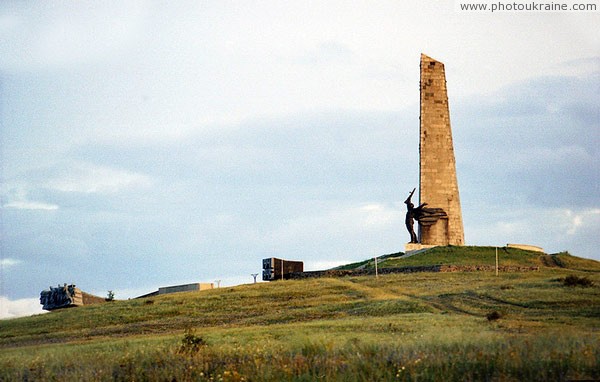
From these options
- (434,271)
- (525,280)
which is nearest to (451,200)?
(434,271)

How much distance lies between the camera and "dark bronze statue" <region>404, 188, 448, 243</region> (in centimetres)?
6662

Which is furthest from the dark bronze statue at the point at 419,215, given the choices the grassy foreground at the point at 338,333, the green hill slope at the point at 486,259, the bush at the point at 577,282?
the bush at the point at 577,282

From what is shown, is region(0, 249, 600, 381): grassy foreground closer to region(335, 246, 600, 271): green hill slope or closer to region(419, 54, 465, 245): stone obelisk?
region(335, 246, 600, 271): green hill slope

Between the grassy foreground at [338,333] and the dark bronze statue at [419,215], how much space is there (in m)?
6.89

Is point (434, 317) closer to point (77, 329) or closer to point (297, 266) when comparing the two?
point (77, 329)

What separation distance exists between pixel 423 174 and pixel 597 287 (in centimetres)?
2742

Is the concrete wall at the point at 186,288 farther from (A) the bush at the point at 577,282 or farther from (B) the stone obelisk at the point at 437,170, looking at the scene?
(A) the bush at the point at 577,282

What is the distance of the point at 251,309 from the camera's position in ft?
145

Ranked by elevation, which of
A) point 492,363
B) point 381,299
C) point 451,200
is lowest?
point 492,363

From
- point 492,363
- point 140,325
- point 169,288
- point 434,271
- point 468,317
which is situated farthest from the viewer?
point 169,288

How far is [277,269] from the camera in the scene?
6419 centimetres

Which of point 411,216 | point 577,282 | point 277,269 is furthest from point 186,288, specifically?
point 577,282

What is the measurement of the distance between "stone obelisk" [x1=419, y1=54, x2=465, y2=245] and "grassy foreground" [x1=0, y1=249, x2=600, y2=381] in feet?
24.2

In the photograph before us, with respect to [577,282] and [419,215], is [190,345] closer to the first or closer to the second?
[577,282]
